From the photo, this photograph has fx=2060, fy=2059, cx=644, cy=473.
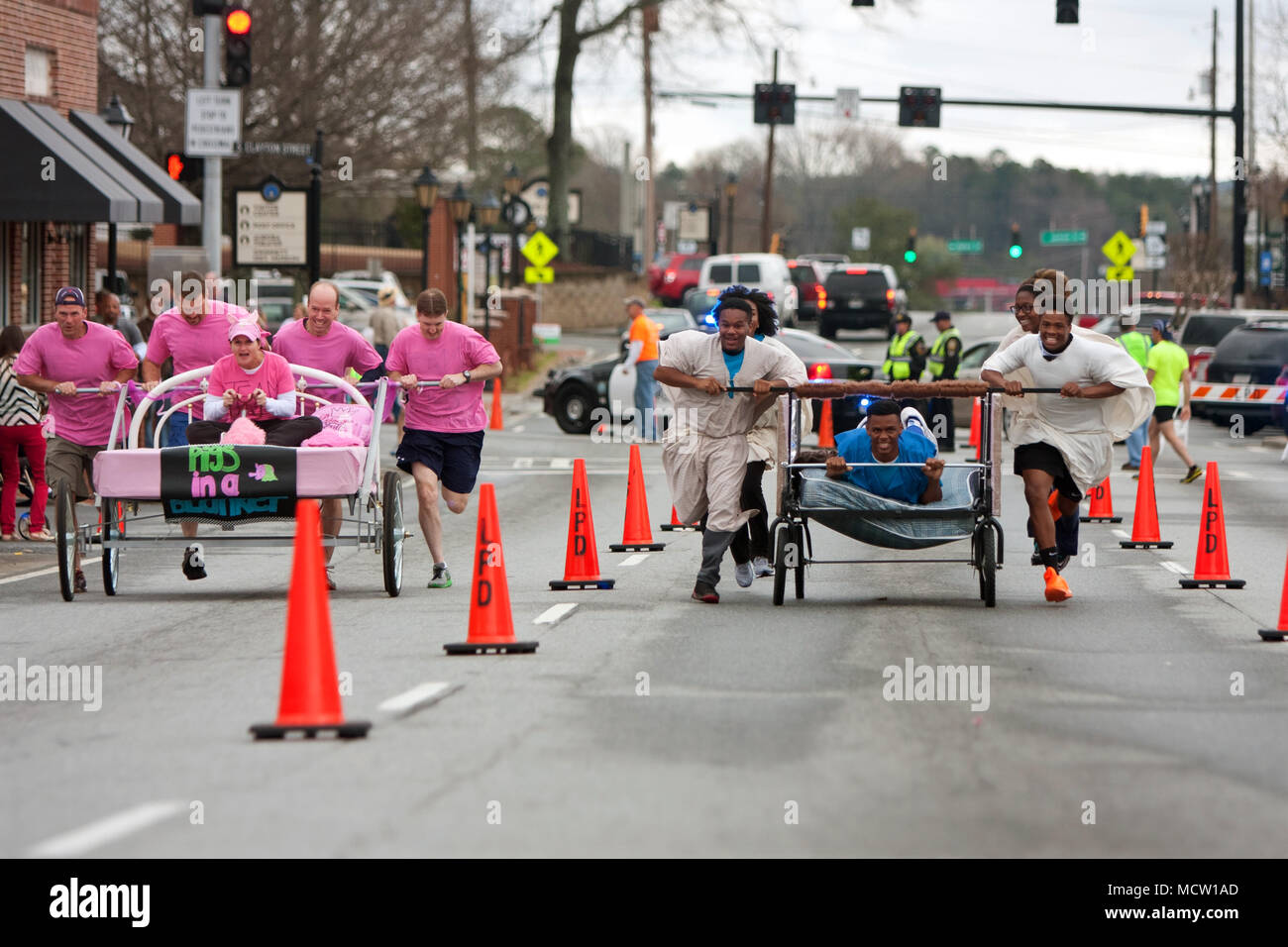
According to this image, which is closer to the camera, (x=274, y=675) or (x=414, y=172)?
(x=274, y=675)

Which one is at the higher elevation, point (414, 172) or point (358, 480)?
point (414, 172)

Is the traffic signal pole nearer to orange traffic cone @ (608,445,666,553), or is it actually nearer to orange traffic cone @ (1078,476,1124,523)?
orange traffic cone @ (608,445,666,553)

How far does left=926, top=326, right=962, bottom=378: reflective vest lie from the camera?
95.5 feet

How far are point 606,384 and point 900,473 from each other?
18614 mm

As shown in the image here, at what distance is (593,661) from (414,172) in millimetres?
37695

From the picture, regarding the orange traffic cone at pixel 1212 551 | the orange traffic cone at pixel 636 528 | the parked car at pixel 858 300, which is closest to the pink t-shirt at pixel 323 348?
the orange traffic cone at pixel 636 528

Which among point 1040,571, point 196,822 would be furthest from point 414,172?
point 196,822

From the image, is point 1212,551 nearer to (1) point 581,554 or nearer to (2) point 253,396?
(1) point 581,554

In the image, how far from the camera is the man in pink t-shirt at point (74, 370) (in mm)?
14984

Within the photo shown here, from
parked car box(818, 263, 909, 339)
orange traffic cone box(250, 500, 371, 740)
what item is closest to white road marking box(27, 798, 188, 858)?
orange traffic cone box(250, 500, 371, 740)

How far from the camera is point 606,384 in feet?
103

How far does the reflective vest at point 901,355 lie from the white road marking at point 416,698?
61.6 feet

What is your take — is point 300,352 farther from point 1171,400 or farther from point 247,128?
point 247,128
